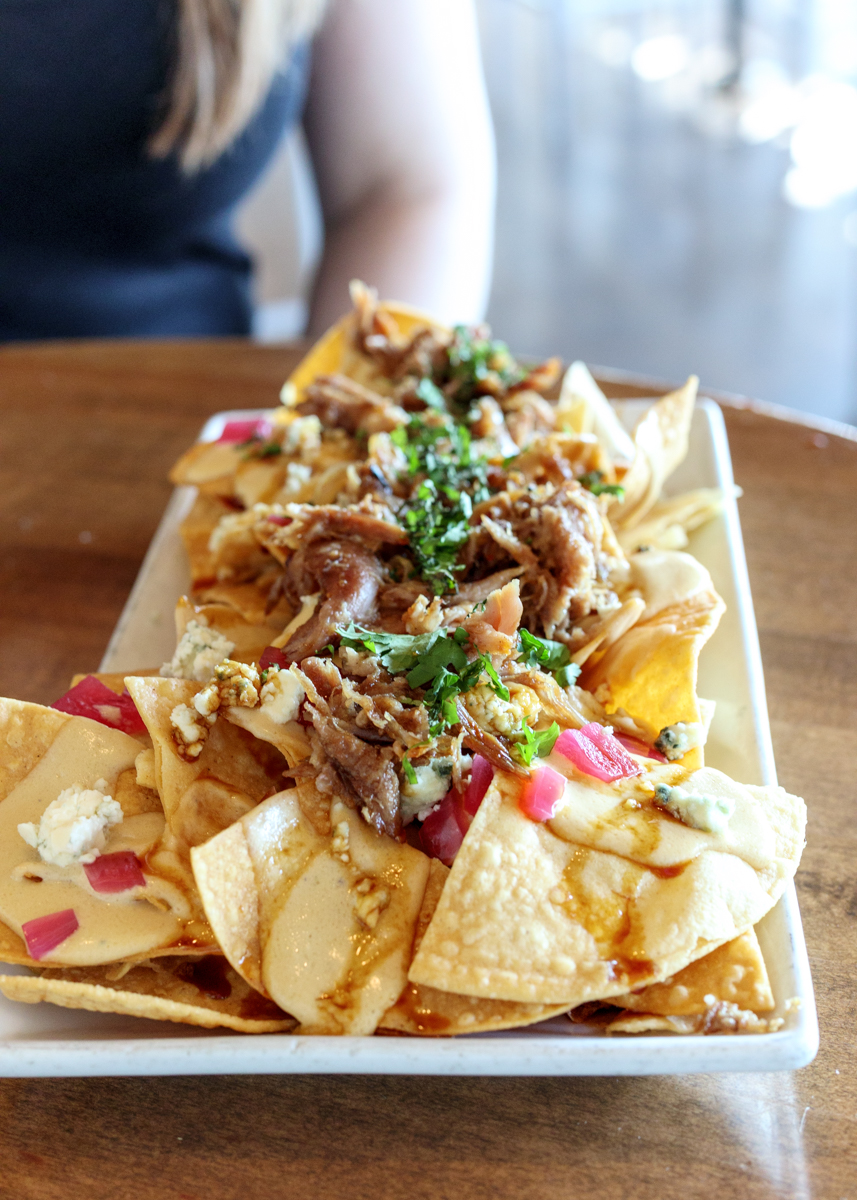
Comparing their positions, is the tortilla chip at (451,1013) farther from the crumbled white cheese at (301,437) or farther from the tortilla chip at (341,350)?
the tortilla chip at (341,350)

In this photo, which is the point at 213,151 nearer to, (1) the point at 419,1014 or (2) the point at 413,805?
(2) the point at 413,805

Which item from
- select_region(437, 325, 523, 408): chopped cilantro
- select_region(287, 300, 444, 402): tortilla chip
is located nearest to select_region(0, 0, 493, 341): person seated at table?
select_region(287, 300, 444, 402): tortilla chip

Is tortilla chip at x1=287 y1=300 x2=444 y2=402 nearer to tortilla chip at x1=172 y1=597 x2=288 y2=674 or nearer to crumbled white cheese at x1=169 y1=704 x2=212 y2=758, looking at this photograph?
tortilla chip at x1=172 y1=597 x2=288 y2=674

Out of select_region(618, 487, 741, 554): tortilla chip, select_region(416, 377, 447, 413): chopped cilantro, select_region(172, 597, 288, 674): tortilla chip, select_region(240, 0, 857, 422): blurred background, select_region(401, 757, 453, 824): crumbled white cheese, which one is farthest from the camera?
select_region(240, 0, 857, 422): blurred background

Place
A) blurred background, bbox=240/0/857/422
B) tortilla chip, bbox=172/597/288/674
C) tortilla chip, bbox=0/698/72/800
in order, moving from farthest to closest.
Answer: blurred background, bbox=240/0/857/422 < tortilla chip, bbox=172/597/288/674 < tortilla chip, bbox=0/698/72/800

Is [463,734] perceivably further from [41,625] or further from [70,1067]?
[41,625]

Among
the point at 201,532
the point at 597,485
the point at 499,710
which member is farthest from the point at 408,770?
the point at 201,532

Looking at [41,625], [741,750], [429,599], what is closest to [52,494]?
[41,625]
